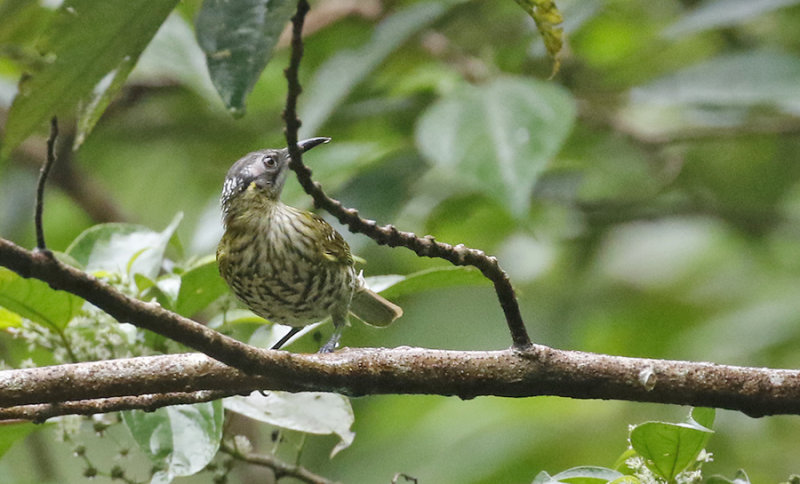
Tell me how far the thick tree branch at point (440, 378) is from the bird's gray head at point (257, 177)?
139 centimetres

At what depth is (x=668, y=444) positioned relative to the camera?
1.99m

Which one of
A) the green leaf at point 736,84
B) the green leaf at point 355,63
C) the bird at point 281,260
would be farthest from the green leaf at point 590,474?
the green leaf at point 736,84

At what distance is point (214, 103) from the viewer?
438 centimetres

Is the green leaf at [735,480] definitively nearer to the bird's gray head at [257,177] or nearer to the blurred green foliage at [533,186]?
the blurred green foliage at [533,186]

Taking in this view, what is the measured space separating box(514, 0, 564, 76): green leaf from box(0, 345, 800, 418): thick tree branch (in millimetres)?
594

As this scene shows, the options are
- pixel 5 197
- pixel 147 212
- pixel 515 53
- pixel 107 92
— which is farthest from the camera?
pixel 147 212

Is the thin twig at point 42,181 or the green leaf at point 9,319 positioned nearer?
the thin twig at point 42,181

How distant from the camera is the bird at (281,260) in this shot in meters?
2.98

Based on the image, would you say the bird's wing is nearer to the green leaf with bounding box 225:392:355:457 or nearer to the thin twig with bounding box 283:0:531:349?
the green leaf with bounding box 225:392:355:457

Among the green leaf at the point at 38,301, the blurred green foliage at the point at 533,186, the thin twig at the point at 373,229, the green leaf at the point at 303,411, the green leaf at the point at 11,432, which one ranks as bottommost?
the blurred green foliage at the point at 533,186

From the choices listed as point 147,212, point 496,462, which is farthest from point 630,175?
point 147,212

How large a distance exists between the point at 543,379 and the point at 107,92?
3.23 feet

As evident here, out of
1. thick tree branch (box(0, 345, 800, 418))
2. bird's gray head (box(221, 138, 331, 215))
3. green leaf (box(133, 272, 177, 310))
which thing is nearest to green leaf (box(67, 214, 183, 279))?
green leaf (box(133, 272, 177, 310))

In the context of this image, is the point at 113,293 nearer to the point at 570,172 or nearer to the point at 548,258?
the point at 570,172
